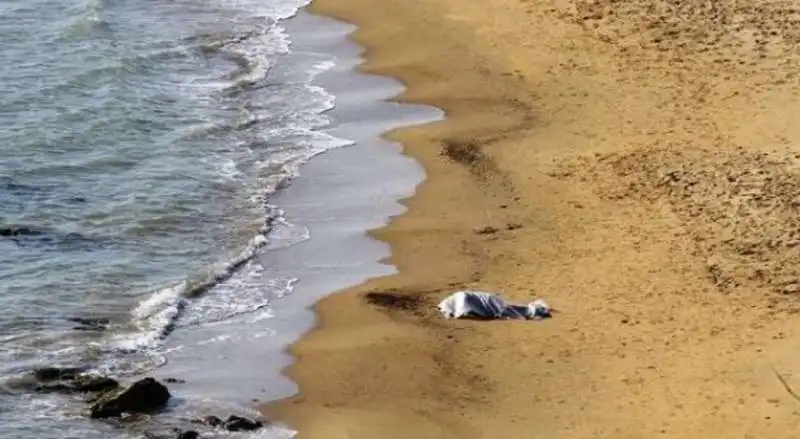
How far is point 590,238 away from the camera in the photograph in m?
15.9

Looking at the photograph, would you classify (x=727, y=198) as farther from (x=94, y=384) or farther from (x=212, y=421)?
(x=94, y=384)

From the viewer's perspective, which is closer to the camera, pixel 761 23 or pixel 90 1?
pixel 761 23

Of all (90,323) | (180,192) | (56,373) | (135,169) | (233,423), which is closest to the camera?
(233,423)

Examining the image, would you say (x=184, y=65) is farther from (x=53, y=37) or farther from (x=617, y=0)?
(x=617, y=0)

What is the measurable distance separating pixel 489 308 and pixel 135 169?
6032mm

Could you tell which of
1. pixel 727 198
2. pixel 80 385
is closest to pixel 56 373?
pixel 80 385

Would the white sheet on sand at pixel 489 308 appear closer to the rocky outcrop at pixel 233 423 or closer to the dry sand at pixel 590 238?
the dry sand at pixel 590 238

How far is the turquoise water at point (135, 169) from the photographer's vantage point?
46.8ft

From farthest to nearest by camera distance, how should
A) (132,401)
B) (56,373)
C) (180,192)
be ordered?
(180,192) → (56,373) → (132,401)

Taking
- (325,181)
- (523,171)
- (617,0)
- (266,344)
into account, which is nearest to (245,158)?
(325,181)

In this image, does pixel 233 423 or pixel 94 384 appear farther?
pixel 94 384

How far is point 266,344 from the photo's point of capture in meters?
13.8

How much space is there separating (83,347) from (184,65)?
10122 millimetres

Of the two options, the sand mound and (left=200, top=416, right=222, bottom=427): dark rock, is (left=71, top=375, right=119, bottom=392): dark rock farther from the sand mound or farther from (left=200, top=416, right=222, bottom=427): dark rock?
the sand mound
